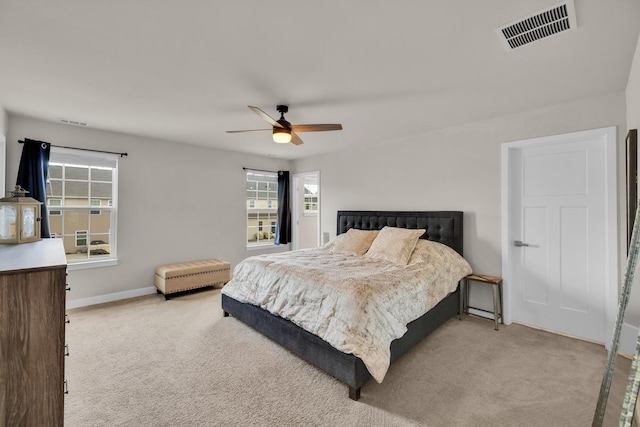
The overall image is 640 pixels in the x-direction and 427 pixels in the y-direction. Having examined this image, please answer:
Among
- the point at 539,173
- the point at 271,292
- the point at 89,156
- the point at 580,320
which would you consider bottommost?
the point at 580,320

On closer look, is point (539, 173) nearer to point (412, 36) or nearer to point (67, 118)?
point (412, 36)

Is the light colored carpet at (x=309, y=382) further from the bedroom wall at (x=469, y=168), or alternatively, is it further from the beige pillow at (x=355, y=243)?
the beige pillow at (x=355, y=243)

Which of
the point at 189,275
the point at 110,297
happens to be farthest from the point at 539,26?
the point at 110,297

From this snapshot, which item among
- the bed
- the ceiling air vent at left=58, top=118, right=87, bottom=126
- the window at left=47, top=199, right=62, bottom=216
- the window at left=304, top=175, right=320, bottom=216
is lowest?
the bed

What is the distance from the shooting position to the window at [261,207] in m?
5.82

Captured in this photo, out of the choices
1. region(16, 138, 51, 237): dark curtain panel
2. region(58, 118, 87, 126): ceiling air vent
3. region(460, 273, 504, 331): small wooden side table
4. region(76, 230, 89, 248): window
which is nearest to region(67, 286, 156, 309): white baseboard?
region(76, 230, 89, 248): window

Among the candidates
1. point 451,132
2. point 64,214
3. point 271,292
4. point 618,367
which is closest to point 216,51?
point 271,292

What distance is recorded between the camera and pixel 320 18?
1.66 meters

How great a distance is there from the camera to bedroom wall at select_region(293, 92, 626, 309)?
9.57ft

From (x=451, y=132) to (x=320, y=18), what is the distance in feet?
9.09

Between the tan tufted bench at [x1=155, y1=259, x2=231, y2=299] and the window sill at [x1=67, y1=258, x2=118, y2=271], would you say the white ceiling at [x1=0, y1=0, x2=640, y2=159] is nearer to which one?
the window sill at [x1=67, y1=258, x2=118, y2=271]

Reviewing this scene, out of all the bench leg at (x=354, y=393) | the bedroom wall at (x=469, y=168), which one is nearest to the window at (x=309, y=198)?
the bedroom wall at (x=469, y=168)

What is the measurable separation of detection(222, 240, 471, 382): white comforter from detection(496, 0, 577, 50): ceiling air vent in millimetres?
1962

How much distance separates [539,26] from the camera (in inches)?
67.7
